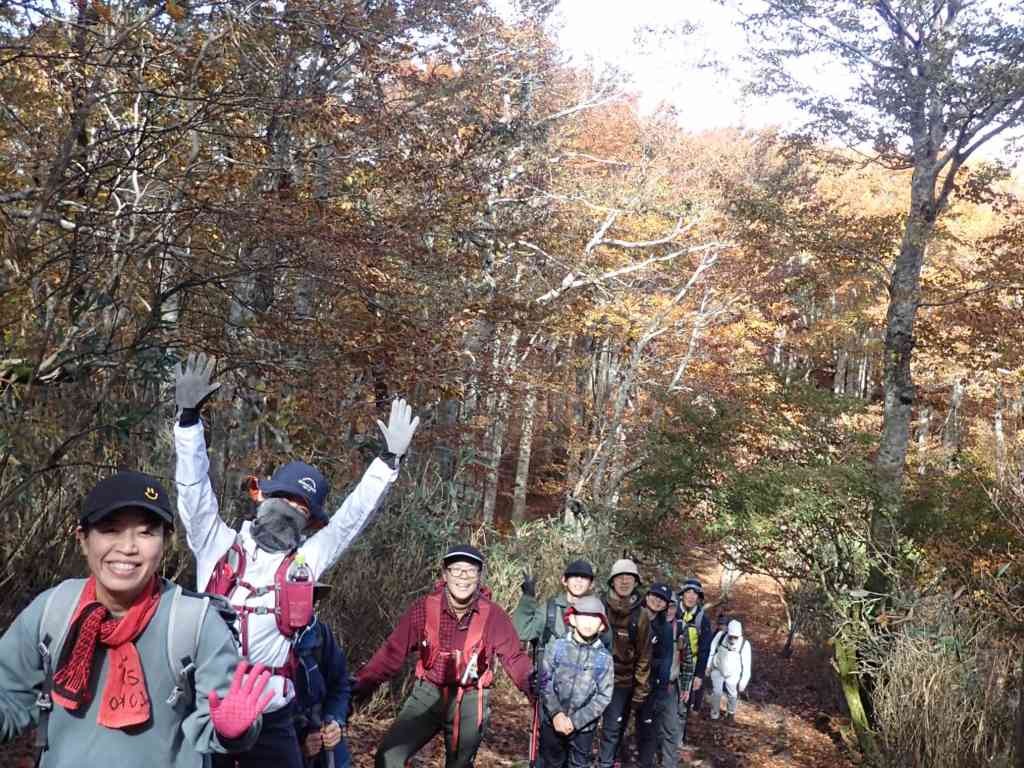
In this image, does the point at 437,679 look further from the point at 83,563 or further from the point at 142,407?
the point at 142,407

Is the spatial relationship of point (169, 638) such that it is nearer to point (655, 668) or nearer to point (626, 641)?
point (626, 641)

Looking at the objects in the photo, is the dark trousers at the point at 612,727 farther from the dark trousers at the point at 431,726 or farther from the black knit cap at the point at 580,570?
the dark trousers at the point at 431,726

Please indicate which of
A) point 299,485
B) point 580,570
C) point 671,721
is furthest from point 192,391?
point 671,721

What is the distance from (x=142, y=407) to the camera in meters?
6.09

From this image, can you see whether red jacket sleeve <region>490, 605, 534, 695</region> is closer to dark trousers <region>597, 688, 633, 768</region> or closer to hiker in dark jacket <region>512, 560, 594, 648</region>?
hiker in dark jacket <region>512, 560, 594, 648</region>

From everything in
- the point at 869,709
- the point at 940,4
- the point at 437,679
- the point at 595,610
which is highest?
the point at 940,4

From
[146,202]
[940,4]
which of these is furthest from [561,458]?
[146,202]

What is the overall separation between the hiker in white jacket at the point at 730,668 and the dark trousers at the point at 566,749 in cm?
613

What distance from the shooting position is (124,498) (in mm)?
2076

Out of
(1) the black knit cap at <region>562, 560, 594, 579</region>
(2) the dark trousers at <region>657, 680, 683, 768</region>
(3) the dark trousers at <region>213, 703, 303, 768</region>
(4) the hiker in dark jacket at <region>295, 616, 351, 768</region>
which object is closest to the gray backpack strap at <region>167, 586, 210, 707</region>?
(3) the dark trousers at <region>213, 703, 303, 768</region>

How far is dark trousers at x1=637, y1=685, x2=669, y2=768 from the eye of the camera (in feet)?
21.2

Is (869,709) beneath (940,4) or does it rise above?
beneath

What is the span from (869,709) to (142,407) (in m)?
8.75

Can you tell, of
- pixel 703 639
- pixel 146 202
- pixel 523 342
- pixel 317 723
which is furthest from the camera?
pixel 523 342
